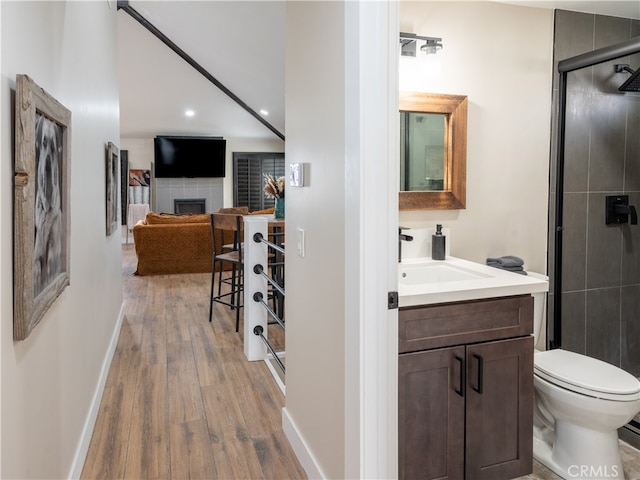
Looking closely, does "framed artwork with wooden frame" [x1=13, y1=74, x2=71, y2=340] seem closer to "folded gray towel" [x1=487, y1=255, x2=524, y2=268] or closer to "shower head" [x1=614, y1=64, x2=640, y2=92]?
"folded gray towel" [x1=487, y1=255, x2=524, y2=268]

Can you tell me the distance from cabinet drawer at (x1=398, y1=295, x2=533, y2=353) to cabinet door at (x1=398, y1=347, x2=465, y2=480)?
0.05 metres

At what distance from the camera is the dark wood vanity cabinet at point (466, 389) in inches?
71.4

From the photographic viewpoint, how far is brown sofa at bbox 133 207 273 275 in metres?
6.84

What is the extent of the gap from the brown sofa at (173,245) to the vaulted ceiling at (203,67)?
246 centimetres

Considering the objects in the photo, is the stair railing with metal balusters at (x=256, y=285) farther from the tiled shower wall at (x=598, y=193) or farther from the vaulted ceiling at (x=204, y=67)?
the vaulted ceiling at (x=204, y=67)

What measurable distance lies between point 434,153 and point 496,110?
423 mm

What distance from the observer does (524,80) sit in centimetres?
276

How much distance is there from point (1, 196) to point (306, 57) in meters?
1.21

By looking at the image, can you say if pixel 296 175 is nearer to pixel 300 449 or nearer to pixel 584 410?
pixel 300 449

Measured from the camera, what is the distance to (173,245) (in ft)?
22.9

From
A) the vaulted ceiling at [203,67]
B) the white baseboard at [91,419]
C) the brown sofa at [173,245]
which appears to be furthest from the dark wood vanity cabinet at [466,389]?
the brown sofa at [173,245]

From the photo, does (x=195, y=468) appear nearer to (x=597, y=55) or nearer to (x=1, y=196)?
(x=1, y=196)

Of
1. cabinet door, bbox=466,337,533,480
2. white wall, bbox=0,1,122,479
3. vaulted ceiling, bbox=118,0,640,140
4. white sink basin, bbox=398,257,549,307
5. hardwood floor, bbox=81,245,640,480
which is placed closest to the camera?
white wall, bbox=0,1,122,479

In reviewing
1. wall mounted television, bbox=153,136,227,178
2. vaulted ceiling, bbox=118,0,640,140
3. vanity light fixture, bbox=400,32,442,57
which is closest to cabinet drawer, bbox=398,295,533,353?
vanity light fixture, bbox=400,32,442,57
